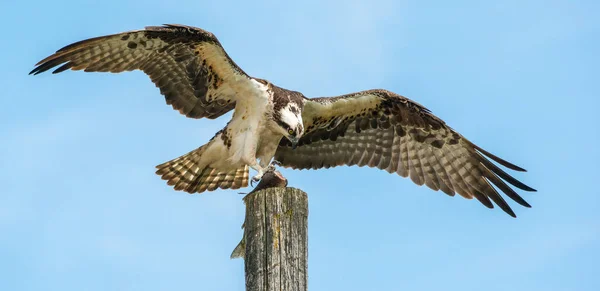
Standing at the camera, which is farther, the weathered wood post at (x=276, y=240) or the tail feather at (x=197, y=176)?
the tail feather at (x=197, y=176)

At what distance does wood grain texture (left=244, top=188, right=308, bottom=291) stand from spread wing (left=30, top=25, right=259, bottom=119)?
344 cm

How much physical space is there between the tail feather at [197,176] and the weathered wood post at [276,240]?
13.2 ft

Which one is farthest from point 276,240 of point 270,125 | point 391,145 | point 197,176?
point 391,145

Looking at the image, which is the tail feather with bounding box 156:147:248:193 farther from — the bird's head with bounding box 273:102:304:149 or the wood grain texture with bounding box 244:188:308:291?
the wood grain texture with bounding box 244:188:308:291

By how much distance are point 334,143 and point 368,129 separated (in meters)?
0.42

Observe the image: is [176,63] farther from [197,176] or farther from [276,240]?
[276,240]

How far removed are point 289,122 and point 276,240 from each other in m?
3.52

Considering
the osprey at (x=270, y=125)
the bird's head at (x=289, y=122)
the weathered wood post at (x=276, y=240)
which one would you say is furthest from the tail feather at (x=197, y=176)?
the weathered wood post at (x=276, y=240)

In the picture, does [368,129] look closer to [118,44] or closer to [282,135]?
[282,135]

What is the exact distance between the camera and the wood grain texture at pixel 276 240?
190 inches

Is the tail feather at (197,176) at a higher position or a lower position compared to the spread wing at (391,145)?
lower

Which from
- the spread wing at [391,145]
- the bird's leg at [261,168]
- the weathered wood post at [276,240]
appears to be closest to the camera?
the weathered wood post at [276,240]

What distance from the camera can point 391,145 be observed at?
9648 millimetres

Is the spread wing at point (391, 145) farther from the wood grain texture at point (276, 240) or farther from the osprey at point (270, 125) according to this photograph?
the wood grain texture at point (276, 240)
